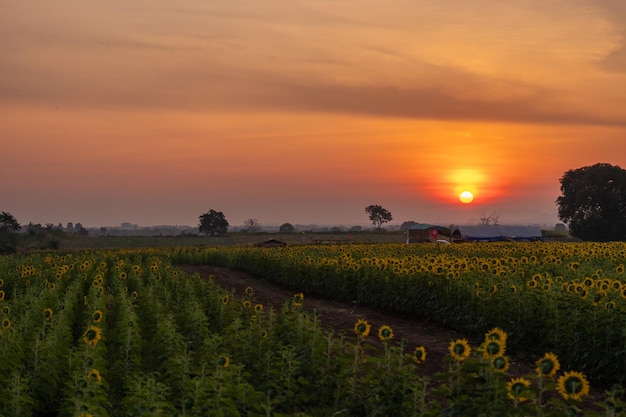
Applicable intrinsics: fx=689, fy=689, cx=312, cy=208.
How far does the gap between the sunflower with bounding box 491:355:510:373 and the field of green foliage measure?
17mm

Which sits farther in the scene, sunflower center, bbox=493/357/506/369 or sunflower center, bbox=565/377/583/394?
sunflower center, bbox=493/357/506/369

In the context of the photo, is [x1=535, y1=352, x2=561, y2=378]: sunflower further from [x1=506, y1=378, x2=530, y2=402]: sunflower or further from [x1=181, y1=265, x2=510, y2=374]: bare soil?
[x1=181, y1=265, x2=510, y2=374]: bare soil

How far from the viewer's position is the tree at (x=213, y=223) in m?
155

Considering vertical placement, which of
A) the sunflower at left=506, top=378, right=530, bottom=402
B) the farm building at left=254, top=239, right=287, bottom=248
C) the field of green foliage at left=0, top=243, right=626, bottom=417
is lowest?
the field of green foliage at left=0, top=243, right=626, bottom=417

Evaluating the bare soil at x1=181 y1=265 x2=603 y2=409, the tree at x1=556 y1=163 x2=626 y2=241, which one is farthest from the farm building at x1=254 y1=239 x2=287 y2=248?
the tree at x1=556 y1=163 x2=626 y2=241

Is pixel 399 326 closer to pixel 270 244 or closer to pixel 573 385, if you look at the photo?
pixel 573 385

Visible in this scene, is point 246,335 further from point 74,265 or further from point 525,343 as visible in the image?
point 74,265

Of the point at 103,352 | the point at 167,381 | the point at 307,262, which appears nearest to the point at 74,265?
the point at 307,262

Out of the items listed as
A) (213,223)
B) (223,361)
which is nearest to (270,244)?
(223,361)

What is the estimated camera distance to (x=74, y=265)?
103 ft

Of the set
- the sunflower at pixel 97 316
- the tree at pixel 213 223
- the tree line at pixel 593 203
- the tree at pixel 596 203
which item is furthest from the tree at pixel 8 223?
the sunflower at pixel 97 316

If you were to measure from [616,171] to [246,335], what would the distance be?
9554 cm

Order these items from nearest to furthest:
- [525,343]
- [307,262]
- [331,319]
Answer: [525,343] < [331,319] < [307,262]

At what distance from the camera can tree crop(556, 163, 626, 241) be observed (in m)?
91.7
